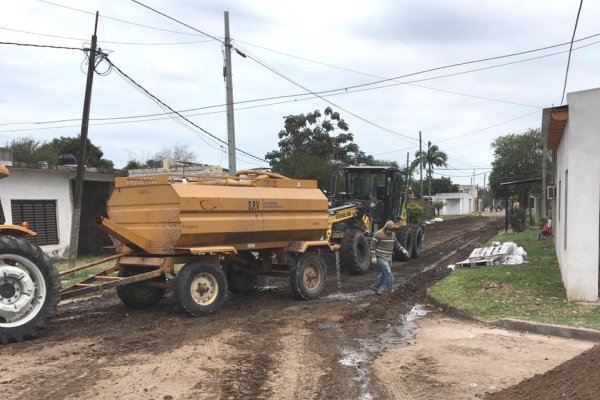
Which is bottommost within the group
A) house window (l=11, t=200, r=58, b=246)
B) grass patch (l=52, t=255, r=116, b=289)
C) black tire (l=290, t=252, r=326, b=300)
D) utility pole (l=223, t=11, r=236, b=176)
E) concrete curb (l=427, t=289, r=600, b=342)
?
grass patch (l=52, t=255, r=116, b=289)

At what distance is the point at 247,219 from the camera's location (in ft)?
30.7

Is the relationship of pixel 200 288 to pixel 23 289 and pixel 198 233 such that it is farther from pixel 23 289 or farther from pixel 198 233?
pixel 23 289

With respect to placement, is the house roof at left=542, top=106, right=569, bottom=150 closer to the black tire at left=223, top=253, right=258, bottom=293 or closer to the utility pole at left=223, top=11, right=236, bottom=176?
the black tire at left=223, top=253, right=258, bottom=293

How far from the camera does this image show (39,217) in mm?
17922

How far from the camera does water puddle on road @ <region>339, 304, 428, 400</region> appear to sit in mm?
5664

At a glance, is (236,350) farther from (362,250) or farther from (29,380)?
(362,250)

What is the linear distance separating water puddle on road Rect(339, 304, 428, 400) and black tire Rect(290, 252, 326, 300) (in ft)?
6.93

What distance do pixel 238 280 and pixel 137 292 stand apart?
2.48m

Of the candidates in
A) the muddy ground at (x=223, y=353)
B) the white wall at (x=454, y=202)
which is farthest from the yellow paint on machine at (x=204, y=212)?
the white wall at (x=454, y=202)

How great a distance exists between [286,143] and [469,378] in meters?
38.6

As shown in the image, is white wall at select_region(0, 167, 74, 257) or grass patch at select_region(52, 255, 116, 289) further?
white wall at select_region(0, 167, 74, 257)

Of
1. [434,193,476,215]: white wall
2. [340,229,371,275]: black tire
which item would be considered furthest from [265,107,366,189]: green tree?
[434,193,476,215]: white wall

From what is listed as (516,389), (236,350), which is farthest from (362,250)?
(516,389)

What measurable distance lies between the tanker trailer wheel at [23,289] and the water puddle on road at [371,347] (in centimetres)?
392
